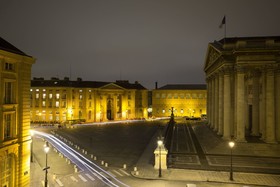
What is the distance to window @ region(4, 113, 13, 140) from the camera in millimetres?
18609

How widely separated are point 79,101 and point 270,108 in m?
63.1

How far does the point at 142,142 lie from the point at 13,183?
29.3m

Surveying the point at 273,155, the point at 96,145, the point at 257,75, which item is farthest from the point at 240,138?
the point at 96,145

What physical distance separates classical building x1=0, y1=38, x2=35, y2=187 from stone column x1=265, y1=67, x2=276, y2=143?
102 feet

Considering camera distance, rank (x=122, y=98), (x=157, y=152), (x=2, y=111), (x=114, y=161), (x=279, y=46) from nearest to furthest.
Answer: (x=2, y=111) < (x=157, y=152) < (x=114, y=161) < (x=279, y=46) < (x=122, y=98)

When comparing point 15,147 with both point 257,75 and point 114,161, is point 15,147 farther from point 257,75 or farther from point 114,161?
point 257,75

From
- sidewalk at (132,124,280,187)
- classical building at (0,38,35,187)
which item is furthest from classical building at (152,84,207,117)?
classical building at (0,38,35,187)

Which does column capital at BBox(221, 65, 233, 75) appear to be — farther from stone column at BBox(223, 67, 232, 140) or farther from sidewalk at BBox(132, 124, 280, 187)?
sidewalk at BBox(132, 124, 280, 187)

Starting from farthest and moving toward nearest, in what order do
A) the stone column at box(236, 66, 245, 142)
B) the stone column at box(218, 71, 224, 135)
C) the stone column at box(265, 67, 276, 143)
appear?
the stone column at box(218, 71, 224, 135)
the stone column at box(236, 66, 245, 142)
the stone column at box(265, 67, 276, 143)

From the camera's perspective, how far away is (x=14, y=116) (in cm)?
1950

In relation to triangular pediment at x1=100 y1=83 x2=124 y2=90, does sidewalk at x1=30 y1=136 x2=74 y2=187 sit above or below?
below

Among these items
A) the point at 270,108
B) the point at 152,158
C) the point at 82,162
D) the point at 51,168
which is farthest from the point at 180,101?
the point at 51,168

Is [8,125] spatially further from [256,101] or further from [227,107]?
[256,101]

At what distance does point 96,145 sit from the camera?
43.5m
